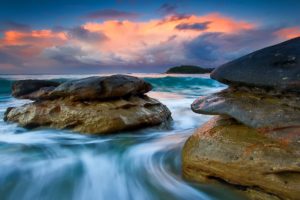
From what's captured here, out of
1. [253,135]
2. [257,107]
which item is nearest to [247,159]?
[253,135]

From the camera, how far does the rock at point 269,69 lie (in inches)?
119

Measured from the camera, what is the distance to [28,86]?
1323 centimetres

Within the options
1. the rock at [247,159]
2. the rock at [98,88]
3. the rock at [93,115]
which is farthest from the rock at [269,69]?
the rock at [98,88]

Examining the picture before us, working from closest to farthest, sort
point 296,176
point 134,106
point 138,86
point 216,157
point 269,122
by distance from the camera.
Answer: point 296,176 < point 269,122 < point 216,157 < point 134,106 < point 138,86

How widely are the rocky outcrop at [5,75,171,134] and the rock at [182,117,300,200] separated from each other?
101 inches

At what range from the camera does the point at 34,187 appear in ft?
12.1

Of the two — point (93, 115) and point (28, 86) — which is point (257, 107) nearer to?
point (93, 115)

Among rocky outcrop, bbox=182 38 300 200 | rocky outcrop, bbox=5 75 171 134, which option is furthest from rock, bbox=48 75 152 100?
rocky outcrop, bbox=182 38 300 200

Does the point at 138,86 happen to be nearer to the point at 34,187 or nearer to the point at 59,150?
the point at 59,150

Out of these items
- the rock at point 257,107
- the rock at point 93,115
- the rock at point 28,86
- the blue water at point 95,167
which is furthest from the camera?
the rock at point 28,86

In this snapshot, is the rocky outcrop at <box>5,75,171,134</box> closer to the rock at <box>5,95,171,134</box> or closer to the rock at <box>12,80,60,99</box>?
the rock at <box>5,95,171,134</box>

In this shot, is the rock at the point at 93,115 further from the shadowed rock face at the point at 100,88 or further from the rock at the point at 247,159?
the rock at the point at 247,159

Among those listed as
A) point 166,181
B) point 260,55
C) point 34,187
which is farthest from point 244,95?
point 34,187

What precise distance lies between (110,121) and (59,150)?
46.5 inches
